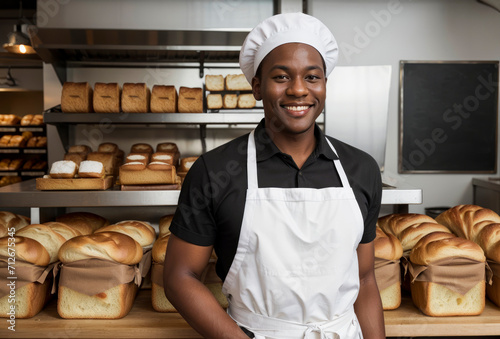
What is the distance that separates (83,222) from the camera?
81.7 inches

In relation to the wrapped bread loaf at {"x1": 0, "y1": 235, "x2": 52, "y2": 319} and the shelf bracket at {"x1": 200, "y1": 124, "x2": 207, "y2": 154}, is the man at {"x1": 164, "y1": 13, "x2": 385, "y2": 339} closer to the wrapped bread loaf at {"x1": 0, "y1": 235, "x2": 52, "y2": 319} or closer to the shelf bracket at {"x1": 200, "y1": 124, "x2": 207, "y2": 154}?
the wrapped bread loaf at {"x1": 0, "y1": 235, "x2": 52, "y2": 319}

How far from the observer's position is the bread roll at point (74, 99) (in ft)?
9.28

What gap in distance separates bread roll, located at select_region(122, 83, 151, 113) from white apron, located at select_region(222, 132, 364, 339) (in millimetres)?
1898

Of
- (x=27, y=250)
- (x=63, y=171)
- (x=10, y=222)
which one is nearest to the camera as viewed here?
(x=27, y=250)

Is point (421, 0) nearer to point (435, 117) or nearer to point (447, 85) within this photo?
point (447, 85)

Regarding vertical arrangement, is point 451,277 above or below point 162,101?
below

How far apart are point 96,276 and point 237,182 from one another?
707 millimetres

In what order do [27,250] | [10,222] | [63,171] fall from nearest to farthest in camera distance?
[27,250] → [10,222] → [63,171]

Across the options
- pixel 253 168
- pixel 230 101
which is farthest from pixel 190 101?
pixel 253 168

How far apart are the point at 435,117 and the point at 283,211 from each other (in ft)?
9.76

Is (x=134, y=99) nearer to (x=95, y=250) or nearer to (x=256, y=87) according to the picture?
(x=95, y=250)

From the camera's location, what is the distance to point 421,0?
3658 millimetres

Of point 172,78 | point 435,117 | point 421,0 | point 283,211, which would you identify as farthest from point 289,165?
point 421,0

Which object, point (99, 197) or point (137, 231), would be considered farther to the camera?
point (99, 197)
